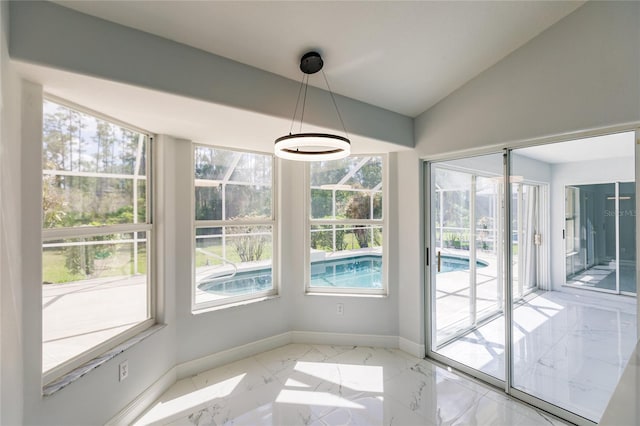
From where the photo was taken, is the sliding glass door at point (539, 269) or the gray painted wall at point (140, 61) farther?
the sliding glass door at point (539, 269)

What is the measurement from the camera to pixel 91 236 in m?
2.00

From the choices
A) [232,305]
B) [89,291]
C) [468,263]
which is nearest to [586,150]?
[468,263]

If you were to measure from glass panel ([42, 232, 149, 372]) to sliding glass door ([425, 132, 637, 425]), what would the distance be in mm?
2862

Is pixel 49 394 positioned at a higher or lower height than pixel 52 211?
lower

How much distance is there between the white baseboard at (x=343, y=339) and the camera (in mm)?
3311

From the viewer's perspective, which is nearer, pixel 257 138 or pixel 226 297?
pixel 257 138

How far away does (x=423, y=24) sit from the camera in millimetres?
1936

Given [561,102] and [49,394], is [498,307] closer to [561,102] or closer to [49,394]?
[561,102]

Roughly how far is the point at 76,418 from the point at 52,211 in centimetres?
129

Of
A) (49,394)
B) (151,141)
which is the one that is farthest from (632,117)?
(49,394)

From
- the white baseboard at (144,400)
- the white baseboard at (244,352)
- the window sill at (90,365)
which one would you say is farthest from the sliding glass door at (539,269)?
the window sill at (90,365)

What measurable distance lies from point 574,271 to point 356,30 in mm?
2575

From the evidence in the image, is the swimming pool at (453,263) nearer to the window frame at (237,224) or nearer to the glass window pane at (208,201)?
the window frame at (237,224)

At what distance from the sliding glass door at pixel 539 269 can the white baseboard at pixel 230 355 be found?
172 centimetres
